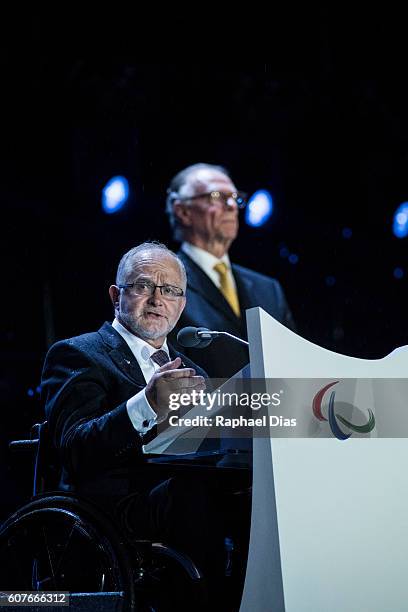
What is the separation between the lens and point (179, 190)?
3996mm

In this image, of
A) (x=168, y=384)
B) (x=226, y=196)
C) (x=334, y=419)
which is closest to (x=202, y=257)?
(x=226, y=196)

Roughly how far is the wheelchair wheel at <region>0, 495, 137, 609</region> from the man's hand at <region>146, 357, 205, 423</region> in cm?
31

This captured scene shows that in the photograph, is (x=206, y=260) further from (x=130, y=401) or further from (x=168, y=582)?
(x=168, y=582)

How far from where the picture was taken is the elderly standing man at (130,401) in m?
2.20

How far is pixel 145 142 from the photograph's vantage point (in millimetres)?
4566

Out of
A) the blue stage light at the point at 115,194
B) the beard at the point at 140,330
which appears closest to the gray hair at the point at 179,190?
the blue stage light at the point at 115,194

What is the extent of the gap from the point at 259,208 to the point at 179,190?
104cm

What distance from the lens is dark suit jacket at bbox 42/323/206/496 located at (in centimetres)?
223

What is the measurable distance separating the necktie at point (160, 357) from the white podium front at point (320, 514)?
0.61 meters

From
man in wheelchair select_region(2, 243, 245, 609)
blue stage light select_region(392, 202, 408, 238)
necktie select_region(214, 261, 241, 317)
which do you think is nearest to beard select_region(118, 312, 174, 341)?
man in wheelchair select_region(2, 243, 245, 609)

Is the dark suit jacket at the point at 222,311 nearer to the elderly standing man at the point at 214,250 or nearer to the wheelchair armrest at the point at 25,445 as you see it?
the elderly standing man at the point at 214,250

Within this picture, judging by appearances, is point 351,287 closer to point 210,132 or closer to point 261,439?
point 210,132

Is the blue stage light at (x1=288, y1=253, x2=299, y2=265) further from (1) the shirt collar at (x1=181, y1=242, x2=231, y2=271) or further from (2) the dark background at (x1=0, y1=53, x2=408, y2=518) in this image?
(1) the shirt collar at (x1=181, y1=242, x2=231, y2=271)

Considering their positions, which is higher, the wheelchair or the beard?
the beard
